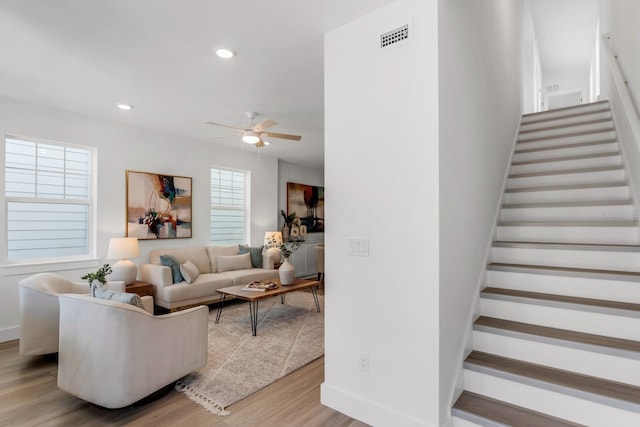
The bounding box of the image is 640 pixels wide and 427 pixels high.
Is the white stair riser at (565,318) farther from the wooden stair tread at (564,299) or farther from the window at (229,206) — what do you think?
the window at (229,206)

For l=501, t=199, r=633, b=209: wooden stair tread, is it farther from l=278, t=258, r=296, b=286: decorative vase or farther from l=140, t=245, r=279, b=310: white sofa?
l=140, t=245, r=279, b=310: white sofa

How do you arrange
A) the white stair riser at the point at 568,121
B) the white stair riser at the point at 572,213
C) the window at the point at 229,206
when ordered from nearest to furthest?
the white stair riser at the point at 572,213, the white stair riser at the point at 568,121, the window at the point at 229,206

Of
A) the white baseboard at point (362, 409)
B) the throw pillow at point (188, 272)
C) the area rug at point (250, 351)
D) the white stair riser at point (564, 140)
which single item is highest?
the white stair riser at point (564, 140)

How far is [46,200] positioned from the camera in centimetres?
406

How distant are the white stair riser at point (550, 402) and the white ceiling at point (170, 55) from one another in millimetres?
2476

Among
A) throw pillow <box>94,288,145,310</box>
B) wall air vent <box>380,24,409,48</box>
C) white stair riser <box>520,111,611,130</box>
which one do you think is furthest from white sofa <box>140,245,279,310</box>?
white stair riser <box>520,111,611,130</box>

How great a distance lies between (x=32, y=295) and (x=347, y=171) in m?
3.02

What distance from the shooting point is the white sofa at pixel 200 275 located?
4434 millimetres

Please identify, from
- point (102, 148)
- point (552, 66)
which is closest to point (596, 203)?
point (102, 148)

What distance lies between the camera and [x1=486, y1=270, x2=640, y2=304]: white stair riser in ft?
7.21

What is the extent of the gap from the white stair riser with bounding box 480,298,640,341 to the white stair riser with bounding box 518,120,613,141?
2.74 m

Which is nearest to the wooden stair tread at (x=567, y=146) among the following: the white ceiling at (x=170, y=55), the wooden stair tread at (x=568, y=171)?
the wooden stair tread at (x=568, y=171)

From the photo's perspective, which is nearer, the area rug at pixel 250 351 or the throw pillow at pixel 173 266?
the area rug at pixel 250 351

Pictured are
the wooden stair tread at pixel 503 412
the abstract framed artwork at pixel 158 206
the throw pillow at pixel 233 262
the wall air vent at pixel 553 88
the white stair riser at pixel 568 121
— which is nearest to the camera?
the wooden stair tread at pixel 503 412
